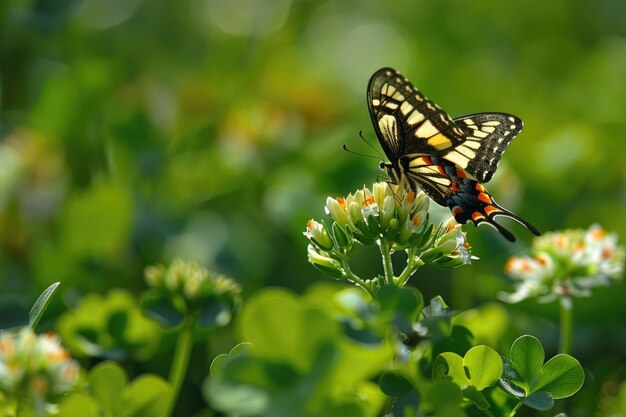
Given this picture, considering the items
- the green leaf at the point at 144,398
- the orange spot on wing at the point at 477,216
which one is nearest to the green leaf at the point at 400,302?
the green leaf at the point at 144,398

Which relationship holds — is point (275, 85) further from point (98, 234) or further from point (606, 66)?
point (98, 234)

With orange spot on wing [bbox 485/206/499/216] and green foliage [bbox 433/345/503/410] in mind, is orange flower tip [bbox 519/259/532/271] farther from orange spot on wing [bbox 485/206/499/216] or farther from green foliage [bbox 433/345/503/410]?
green foliage [bbox 433/345/503/410]

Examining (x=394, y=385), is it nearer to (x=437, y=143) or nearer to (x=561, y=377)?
(x=561, y=377)

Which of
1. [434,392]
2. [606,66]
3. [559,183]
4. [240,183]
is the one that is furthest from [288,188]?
[606,66]

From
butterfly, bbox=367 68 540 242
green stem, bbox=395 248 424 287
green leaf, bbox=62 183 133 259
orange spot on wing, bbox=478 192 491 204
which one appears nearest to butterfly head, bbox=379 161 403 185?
butterfly, bbox=367 68 540 242

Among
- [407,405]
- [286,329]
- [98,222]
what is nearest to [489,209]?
[407,405]

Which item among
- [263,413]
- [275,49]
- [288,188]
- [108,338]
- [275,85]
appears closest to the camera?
[263,413]
